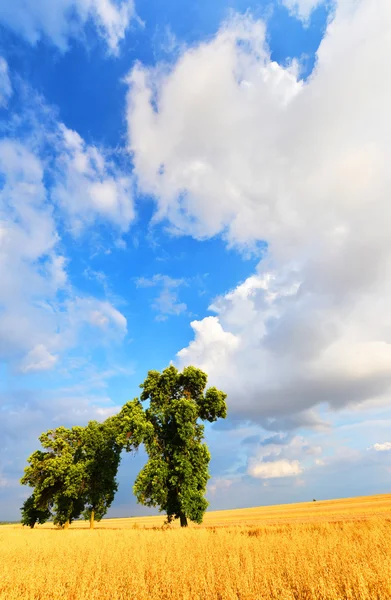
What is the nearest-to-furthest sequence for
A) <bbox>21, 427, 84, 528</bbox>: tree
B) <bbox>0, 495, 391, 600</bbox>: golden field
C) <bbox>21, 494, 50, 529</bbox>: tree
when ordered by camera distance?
<bbox>0, 495, 391, 600</bbox>: golden field
<bbox>21, 427, 84, 528</bbox>: tree
<bbox>21, 494, 50, 529</bbox>: tree

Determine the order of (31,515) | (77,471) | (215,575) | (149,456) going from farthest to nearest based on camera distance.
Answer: (31,515) → (77,471) → (149,456) → (215,575)

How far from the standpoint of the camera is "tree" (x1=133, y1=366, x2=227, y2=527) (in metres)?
27.1

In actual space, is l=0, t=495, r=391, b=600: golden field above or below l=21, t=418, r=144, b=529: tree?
below

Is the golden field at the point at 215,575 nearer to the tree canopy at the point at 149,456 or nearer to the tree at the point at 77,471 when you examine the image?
the tree canopy at the point at 149,456

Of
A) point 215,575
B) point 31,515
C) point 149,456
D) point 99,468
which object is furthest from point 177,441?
point 31,515

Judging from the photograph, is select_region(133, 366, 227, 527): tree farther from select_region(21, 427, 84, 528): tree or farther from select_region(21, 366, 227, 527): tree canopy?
select_region(21, 427, 84, 528): tree

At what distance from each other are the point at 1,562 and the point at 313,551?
403 inches

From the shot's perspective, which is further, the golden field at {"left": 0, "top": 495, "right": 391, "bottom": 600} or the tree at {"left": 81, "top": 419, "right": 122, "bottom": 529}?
the tree at {"left": 81, "top": 419, "right": 122, "bottom": 529}

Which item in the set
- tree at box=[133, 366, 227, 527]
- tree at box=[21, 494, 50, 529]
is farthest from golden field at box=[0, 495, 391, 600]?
tree at box=[21, 494, 50, 529]

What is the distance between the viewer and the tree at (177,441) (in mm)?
27125

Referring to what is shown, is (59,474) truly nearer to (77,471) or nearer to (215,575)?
(77,471)

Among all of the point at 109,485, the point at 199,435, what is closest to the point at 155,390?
the point at 199,435

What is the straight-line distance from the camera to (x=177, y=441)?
29.1 meters

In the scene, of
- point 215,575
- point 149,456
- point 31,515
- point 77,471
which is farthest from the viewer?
point 31,515
